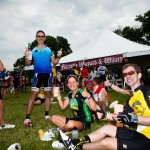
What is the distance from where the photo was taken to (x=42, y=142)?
15.6 ft

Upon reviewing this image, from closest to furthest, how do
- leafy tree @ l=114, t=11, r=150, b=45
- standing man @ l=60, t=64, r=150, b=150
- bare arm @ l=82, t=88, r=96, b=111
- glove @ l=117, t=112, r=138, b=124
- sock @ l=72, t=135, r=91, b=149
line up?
glove @ l=117, t=112, r=138, b=124, standing man @ l=60, t=64, r=150, b=150, sock @ l=72, t=135, r=91, b=149, bare arm @ l=82, t=88, r=96, b=111, leafy tree @ l=114, t=11, r=150, b=45

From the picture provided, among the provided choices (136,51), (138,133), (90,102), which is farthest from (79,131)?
(136,51)

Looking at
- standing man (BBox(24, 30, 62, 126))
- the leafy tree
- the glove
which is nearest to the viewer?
the glove

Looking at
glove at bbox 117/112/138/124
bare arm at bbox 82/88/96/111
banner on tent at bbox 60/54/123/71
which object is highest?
banner on tent at bbox 60/54/123/71

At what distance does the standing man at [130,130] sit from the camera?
A: 3158 millimetres

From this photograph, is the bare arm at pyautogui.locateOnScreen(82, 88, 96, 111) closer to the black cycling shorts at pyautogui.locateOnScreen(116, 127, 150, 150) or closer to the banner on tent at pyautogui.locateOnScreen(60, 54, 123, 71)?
the black cycling shorts at pyautogui.locateOnScreen(116, 127, 150, 150)

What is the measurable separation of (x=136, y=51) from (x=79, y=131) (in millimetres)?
13391

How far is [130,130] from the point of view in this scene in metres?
3.48

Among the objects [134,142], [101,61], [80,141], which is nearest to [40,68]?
[80,141]

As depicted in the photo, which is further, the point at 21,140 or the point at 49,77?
the point at 49,77

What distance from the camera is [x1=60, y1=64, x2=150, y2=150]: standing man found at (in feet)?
10.4

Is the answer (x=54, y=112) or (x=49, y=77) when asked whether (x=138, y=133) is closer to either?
(x=49, y=77)

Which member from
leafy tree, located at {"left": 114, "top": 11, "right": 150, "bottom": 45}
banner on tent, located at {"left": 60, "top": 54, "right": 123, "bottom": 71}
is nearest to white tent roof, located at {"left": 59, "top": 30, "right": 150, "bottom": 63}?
banner on tent, located at {"left": 60, "top": 54, "right": 123, "bottom": 71}

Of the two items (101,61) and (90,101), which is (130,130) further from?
(101,61)
